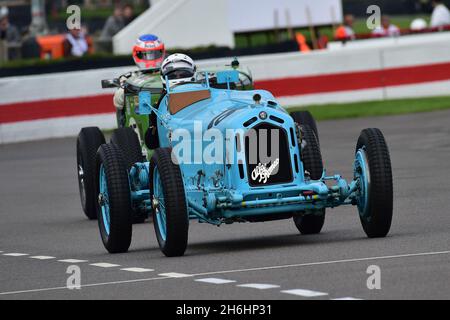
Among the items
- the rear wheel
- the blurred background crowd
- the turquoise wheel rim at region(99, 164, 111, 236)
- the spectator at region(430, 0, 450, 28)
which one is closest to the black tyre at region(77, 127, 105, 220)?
the rear wheel

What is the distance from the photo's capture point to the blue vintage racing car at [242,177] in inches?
460

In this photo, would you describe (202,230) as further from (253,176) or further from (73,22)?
(73,22)

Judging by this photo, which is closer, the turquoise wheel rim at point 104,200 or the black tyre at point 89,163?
the turquoise wheel rim at point 104,200

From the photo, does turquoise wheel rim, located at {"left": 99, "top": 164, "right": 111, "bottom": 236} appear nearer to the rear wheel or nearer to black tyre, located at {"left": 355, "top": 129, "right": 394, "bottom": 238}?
the rear wheel

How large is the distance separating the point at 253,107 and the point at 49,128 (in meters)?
A: 15.1

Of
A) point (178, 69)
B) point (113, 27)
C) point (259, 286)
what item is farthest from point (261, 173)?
point (113, 27)

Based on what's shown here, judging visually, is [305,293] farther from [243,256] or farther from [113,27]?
[113,27]

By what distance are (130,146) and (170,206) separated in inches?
128

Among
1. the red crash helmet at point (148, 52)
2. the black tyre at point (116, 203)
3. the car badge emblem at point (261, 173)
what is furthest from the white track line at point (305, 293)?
the red crash helmet at point (148, 52)

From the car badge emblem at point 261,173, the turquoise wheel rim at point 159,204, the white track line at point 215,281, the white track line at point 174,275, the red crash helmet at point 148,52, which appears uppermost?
the red crash helmet at point 148,52

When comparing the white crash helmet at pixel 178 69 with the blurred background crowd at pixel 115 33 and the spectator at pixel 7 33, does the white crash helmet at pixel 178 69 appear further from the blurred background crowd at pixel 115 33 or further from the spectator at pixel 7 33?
the spectator at pixel 7 33

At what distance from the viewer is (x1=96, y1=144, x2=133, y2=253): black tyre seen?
12.5 m

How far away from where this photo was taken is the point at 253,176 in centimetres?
1177

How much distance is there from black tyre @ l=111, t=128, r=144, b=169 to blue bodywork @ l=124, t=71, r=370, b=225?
2.10 meters
